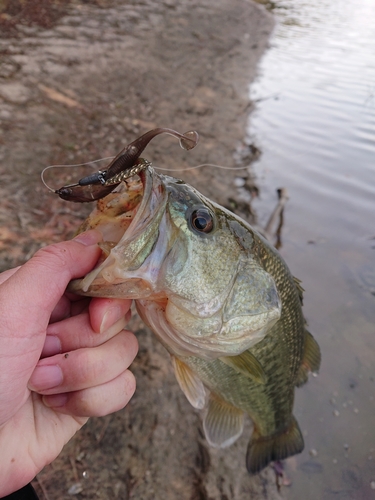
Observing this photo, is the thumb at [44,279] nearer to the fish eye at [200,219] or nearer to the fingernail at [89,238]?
the fingernail at [89,238]

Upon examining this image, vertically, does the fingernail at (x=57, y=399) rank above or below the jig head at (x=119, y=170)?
below

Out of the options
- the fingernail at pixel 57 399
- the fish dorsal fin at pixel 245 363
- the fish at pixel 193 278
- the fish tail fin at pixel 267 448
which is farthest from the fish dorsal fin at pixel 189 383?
the fish tail fin at pixel 267 448

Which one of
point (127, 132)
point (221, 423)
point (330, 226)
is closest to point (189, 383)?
point (221, 423)

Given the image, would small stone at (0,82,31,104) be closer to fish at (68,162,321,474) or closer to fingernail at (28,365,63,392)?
fish at (68,162,321,474)

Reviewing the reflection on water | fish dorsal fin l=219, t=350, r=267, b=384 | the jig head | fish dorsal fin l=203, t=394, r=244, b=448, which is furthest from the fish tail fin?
the jig head

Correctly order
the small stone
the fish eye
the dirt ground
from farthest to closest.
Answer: the small stone, the dirt ground, the fish eye

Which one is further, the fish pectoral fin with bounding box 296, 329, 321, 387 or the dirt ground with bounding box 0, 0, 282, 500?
the dirt ground with bounding box 0, 0, 282, 500
